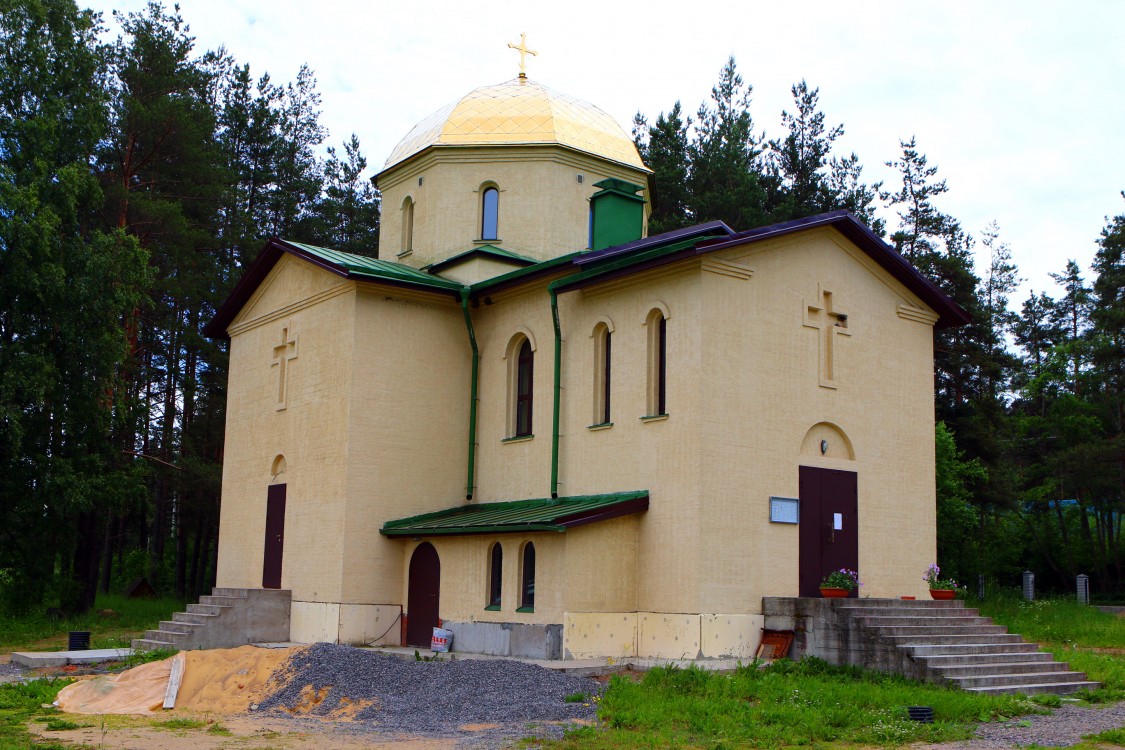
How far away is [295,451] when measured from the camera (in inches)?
819

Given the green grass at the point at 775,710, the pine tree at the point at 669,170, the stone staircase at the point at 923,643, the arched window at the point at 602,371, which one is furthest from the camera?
the pine tree at the point at 669,170

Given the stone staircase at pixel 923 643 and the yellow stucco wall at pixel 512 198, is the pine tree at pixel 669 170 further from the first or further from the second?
the stone staircase at pixel 923 643

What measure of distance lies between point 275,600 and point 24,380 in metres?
8.09

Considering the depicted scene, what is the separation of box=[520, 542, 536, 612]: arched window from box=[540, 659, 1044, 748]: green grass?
319 centimetres

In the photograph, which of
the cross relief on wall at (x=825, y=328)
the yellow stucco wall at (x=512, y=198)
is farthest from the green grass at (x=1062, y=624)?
the yellow stucco wall at (x=512, y=198)

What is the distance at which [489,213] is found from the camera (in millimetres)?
22703

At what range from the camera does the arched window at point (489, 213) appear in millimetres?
22594

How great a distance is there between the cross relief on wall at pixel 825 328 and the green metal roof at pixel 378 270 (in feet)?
21.5

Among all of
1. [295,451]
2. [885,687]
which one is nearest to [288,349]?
[295,451]

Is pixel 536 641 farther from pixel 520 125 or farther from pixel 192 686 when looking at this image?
pixel 520 125

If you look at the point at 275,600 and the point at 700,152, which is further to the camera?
the point at 700,152

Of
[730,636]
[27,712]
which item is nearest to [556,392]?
[730,636]

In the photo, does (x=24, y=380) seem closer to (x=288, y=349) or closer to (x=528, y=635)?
(x=288, y=349)

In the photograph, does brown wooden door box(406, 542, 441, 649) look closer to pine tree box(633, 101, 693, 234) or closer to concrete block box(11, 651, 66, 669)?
concrete block box(11, 651, 66, 669)
